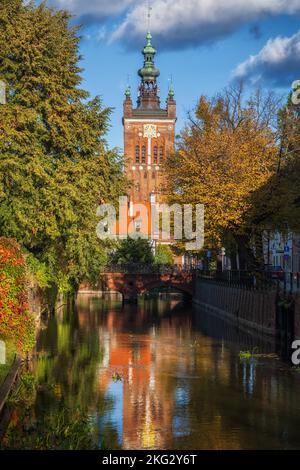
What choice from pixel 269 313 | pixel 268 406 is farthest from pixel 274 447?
pixel 269 313

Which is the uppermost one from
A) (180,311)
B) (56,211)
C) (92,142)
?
(92,142)

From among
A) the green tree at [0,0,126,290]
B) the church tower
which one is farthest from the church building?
the green tree at [0,0,126,290]

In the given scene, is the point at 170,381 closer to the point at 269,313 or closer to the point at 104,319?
the point at 269,313

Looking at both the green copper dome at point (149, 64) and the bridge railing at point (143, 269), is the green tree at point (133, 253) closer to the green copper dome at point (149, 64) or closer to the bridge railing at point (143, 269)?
the bridge railing at point (143, 269)

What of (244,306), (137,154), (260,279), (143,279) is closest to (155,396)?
(260,279)

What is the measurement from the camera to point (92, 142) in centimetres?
4419

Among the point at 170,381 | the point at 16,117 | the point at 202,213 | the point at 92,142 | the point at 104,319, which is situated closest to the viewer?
the point at 170,381

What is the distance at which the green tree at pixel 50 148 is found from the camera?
38.7m

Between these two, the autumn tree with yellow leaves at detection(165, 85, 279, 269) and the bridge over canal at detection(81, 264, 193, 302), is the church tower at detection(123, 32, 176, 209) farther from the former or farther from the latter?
the autumn tree with yellow leaves at detection(165, 85, 279, 269)

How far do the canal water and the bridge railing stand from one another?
4494 centimetres

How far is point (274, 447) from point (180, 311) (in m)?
56.1

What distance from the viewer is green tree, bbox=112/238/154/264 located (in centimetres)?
9638

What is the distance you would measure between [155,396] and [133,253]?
71.6 meters

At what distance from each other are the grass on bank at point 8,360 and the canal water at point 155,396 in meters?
0.78
